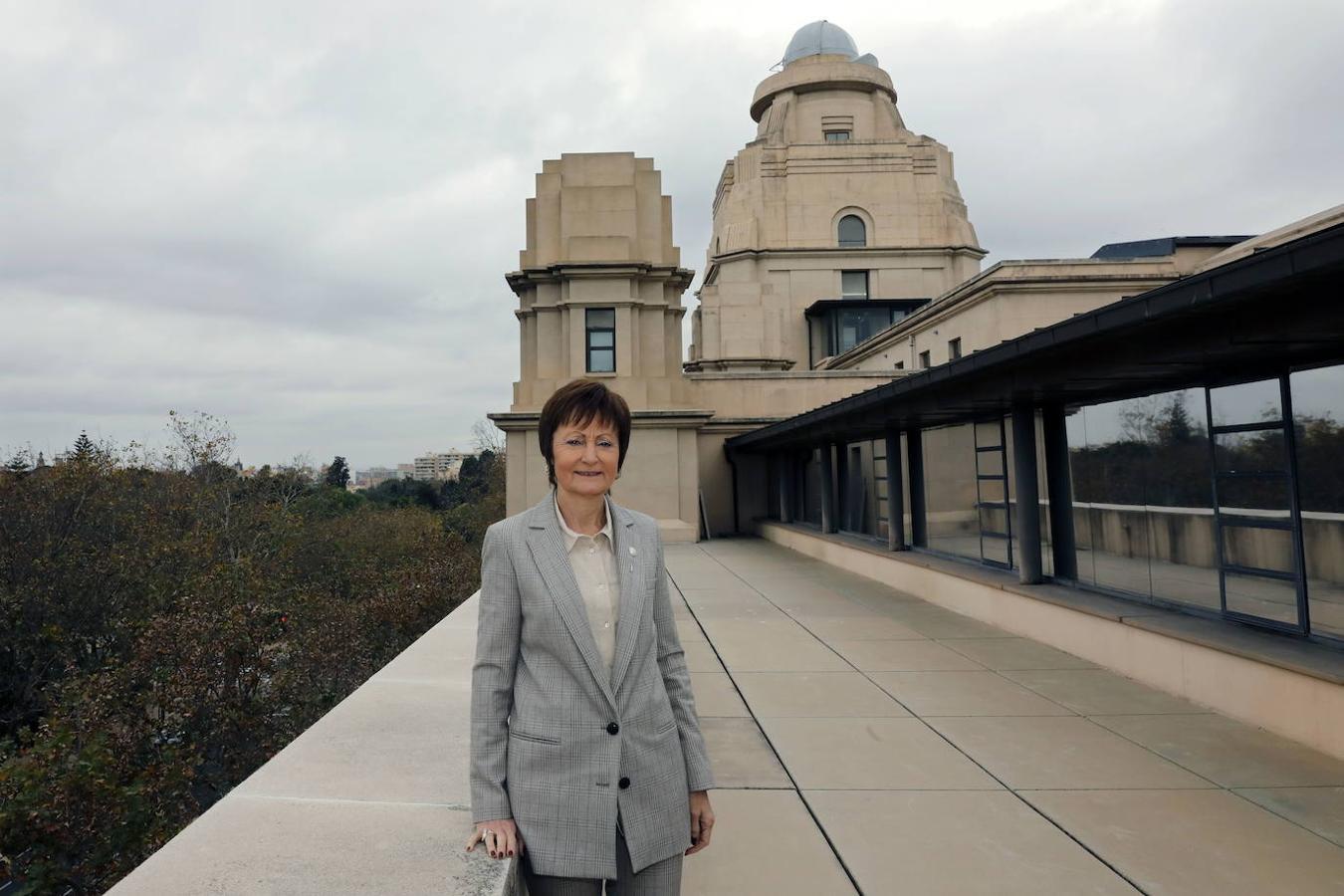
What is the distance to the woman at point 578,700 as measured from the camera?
202 centimetres

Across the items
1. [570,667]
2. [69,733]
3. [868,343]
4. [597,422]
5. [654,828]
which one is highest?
[868,343]

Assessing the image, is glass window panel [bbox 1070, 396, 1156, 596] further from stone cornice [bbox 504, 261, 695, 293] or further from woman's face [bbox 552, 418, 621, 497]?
stone cornice [bbox 504, 261, 695, 293]

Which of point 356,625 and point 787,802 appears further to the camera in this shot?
point 356,625

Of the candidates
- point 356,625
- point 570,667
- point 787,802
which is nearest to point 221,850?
point 570,667

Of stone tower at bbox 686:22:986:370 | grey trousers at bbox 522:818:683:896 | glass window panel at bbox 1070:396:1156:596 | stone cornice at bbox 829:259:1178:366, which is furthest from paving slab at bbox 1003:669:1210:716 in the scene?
stone tower at bbox 686:22:986:370

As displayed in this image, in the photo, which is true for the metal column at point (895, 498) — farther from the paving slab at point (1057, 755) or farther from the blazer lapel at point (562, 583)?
the blazer lapel at point (562, 583)

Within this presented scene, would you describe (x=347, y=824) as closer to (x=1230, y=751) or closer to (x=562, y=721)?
(x=562, y=721)

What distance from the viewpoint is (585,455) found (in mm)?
2176

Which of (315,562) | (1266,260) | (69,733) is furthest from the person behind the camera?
(315,562)

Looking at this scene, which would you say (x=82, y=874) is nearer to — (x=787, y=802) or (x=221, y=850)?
(x=221, y=850)

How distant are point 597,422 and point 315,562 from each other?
80.4 ft

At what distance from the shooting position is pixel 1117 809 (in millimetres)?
4133

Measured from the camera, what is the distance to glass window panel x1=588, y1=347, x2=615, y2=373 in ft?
75.3

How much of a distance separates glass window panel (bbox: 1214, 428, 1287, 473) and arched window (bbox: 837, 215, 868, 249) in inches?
1450
